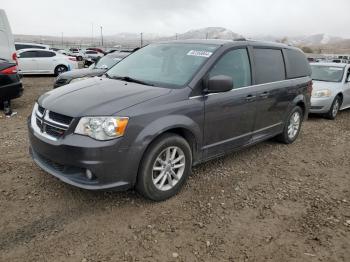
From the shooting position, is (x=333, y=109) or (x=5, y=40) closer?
(x=333, y=109)

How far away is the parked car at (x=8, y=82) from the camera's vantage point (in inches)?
283

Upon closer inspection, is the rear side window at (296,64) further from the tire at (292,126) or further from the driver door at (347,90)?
the driver door at (347,90)

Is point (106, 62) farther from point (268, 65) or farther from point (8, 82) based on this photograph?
point (268, 65)

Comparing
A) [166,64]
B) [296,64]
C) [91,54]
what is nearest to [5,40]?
[166,64]

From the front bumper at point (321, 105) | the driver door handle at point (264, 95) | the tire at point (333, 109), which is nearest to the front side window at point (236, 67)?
the driver door handle at point (264, 95)

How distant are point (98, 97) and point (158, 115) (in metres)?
0.67

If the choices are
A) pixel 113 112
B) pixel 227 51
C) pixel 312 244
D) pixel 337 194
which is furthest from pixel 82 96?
pixel 337 194

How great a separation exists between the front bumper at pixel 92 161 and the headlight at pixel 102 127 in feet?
0.18

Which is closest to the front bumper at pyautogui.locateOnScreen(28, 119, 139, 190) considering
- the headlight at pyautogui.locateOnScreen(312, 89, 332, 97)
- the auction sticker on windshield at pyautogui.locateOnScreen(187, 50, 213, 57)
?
the auction sticker on windshield at pyautogui.locateOnScreen(187, 50, 213, 57)

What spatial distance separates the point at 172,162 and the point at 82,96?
1.21m

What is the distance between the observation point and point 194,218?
11.1 feet

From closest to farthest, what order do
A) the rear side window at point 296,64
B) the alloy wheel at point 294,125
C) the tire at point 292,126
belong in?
1. the rear side window at point 296,64
2. the tire at point 292,126
3. the alloy wheel at point 294,125

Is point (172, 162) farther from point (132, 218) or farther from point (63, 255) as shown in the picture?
point (63, 255)

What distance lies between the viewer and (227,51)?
13.9 ft
